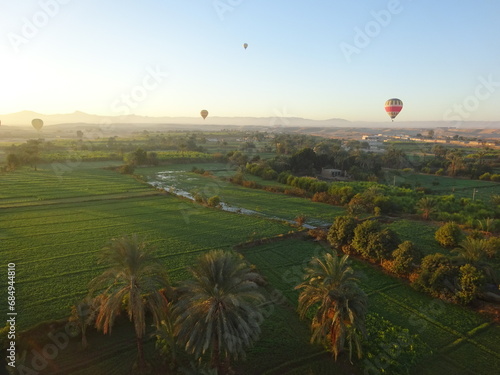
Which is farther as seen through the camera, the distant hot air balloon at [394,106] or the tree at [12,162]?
the distant hot air balloon at [394,106]

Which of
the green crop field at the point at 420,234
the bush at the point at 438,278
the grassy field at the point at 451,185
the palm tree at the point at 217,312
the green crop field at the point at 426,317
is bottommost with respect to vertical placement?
the grassy field at the point at 451,185

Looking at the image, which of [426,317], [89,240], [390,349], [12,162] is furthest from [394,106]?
[12,162]

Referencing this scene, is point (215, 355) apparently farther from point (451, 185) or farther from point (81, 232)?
point (451, 185)

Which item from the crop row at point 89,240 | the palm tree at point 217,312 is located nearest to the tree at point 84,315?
the crop row at point 89,240

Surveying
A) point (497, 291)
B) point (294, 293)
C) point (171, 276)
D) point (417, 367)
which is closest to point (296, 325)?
point (294, 293)

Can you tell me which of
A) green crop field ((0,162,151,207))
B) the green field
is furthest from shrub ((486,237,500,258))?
green crop field ((0,162,151,207))

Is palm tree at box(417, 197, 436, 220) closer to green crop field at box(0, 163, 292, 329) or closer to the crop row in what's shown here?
green crop field at box(0, 163, 292, 329)

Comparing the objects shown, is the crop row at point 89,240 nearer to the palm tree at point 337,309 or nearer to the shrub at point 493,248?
the palm tree at point 337,309
